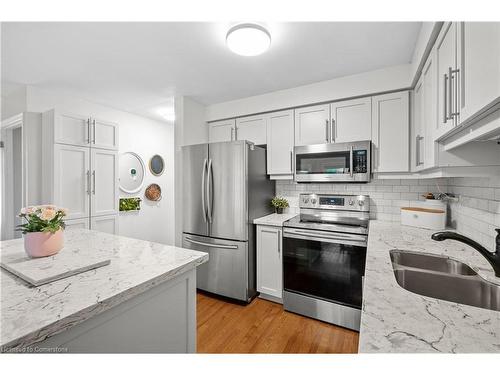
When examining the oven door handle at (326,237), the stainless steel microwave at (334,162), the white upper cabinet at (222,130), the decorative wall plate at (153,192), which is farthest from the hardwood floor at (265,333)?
the decorative wall plate at (153,192)

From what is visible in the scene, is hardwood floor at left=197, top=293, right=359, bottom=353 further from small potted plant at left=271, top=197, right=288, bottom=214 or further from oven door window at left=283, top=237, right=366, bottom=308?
small potted plant at left=271, top=197, right=288, bottom=214

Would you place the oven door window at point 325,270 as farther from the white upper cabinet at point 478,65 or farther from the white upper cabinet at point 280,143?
the white upper cabinet at point 478,65

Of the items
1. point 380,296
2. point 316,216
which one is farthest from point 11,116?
point 380,296

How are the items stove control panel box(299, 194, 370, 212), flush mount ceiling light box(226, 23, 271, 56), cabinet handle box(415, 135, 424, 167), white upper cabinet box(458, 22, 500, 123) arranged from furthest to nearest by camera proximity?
stove control panel box(299, 194, 370, 212) < cabinet handle box(415, 135, 424, 167) < flush mount ceiling light box(226, 23, 271, 56) < white upper cabinet box(458, 22, 500, 123)

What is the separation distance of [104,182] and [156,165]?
1.26 metres

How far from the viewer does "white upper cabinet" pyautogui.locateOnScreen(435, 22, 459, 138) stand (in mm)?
1045

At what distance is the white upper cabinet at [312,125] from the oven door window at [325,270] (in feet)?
3.75

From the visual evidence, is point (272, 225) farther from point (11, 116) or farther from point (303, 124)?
point (11, 116)

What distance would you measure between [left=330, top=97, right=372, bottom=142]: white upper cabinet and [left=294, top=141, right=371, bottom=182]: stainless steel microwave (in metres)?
0.11

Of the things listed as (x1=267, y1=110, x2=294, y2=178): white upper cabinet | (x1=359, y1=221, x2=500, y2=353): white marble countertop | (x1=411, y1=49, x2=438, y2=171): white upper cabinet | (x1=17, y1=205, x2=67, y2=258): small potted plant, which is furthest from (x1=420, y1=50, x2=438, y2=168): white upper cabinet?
(x1=17, y1=205, x2=67, y2=258): small potted plant

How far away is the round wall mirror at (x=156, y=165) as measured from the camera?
3998 mm

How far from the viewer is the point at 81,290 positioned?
Answer: 851mm

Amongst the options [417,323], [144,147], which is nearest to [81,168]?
[144,147]

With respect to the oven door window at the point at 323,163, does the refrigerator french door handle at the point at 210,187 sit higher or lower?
lower
